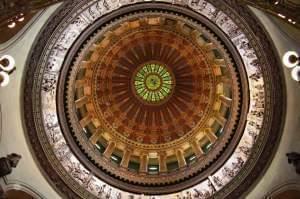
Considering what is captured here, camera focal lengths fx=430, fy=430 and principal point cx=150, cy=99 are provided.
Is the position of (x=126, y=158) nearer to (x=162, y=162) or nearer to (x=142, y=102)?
(x=162, y=162)

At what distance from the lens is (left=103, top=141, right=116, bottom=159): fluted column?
2256cm

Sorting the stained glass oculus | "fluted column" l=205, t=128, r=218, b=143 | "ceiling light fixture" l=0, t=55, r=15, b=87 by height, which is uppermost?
the stained glass oculus

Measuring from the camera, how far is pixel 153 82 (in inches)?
1038

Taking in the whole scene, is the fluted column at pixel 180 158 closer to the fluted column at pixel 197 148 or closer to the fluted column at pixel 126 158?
the fluted column at pixel 197 148

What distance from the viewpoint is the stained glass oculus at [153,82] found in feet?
86.0

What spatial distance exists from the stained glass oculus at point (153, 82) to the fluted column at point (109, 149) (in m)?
3.84

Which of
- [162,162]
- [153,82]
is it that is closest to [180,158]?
[162,162]

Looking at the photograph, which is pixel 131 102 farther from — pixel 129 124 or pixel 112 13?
pixel 112 13

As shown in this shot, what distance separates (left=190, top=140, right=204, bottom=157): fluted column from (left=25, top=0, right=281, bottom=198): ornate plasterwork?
2.48 metres

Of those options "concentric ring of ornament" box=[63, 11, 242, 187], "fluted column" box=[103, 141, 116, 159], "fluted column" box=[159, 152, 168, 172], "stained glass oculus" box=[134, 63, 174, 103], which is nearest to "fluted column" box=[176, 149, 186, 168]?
"concentric ring of ornament" box=[63, 11, 242, 187]

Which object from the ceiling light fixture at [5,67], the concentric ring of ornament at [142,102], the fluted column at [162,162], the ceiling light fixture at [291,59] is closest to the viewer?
the ceiling light fixture at [5,67]

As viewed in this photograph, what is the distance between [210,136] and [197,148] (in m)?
0.99

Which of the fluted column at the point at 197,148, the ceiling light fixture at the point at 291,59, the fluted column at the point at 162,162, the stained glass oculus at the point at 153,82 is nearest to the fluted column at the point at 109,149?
the fluted column at the point at 162,162

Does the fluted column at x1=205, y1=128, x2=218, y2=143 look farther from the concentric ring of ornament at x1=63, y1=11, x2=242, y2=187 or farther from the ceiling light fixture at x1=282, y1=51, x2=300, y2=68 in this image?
the ceiling light fixture at x1=282, y1=51, x2=300, y2=68
